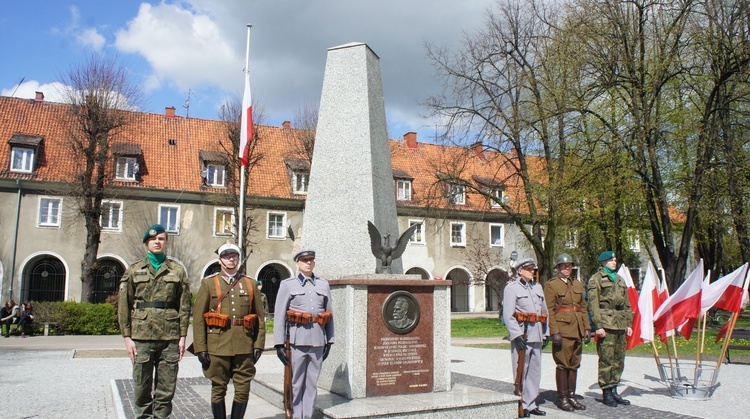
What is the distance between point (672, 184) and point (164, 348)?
18.8 m

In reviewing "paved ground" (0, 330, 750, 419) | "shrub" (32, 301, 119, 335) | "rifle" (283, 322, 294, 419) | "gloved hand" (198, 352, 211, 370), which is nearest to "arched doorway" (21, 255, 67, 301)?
"shrub" (32, 301, 119, 335)

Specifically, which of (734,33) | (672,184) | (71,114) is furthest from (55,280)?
(734,33)

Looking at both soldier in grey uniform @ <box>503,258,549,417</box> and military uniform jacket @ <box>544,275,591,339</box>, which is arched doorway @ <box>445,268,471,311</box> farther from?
soldier in grey uniform @ <box>503,258,549,417</box>

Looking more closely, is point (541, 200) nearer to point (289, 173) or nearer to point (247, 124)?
point (247, 124)

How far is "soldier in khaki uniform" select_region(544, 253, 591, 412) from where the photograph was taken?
7.51m

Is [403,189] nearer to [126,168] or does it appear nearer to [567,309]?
[126,168]

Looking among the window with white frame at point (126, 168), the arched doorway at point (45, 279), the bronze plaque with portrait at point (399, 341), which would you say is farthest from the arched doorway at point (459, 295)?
the bronze plaque with portrait at point (399, 341)

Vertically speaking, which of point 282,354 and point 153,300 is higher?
point 153,300

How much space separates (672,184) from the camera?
795 inches

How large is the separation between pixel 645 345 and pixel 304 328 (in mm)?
14034

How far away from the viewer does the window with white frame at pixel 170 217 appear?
3033 centimetres

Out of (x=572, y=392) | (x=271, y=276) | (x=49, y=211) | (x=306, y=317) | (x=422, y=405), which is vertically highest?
(x=49, y=211)

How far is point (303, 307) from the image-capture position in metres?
5.87

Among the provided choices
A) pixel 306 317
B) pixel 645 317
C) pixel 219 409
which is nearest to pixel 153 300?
pixel 219 409
